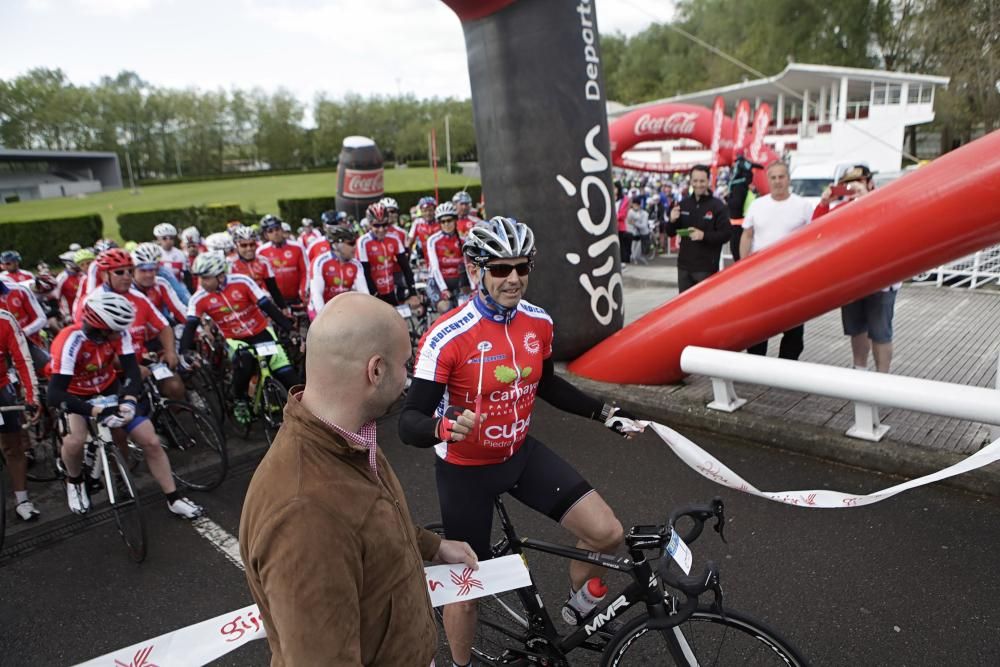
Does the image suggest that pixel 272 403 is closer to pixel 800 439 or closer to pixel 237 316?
pixel 237 316

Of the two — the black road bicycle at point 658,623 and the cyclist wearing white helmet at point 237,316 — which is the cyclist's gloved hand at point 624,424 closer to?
the black road bicycle at point 658,623

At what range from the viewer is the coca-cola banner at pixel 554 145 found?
6.74 metres

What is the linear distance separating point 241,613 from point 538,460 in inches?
55.2

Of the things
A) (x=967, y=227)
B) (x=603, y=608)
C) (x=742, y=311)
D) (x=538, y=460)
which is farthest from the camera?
(x=742, y=311)

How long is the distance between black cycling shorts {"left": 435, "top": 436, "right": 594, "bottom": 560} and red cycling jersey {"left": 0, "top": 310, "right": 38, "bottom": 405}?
162 inches

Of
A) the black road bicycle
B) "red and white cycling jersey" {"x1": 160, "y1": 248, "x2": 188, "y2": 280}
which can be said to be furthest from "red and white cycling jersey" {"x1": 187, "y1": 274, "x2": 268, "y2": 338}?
the black road bicycle

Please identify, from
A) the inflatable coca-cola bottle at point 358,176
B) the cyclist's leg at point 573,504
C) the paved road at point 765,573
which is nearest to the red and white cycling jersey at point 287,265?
the paved road at point 765,573

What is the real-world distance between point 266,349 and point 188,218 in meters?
33.5

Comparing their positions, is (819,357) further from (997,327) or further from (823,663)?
(823,663)

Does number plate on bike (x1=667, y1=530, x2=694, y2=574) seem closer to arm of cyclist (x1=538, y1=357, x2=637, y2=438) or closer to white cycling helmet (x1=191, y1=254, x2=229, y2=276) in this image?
arm of cyclist (x1=538, y1=357, x2=637, y2=438)

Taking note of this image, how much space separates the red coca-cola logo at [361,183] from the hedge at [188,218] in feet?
43.4

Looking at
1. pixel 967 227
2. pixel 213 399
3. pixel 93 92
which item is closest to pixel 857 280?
pixel 967 227

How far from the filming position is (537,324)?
300cm

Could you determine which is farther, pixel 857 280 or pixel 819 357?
pixel 819 357
